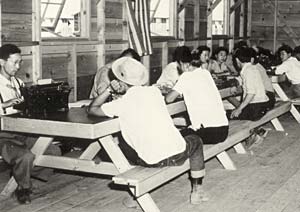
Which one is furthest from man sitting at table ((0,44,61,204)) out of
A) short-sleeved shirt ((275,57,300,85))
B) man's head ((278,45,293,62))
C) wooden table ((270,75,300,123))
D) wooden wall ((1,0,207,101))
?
man's head ((278,45,293,62))

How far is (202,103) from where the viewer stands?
4.95 meters

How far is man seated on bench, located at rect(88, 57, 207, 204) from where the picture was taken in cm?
403

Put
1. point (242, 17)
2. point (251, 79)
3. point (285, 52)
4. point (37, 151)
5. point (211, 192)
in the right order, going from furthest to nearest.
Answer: point (242, 17)
point (285, 52)
point (251, 79)
point (211, 192)
point (37, 151)

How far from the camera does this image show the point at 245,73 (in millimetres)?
6484

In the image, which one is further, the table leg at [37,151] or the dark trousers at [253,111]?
the dark trousers at [253,111]

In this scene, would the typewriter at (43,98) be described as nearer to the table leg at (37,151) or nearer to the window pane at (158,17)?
the table leg at (37,151)

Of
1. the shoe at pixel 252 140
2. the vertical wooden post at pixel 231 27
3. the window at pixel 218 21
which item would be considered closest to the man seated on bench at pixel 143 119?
the shoe at pixel 252 140

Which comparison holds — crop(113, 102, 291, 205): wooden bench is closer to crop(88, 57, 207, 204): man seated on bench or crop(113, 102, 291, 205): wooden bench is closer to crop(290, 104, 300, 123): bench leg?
crop(88, 57, 207, 204): man seated on bench

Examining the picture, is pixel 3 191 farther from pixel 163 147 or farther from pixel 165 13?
pixel 165 13

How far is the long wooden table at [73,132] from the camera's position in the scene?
13.6 feet

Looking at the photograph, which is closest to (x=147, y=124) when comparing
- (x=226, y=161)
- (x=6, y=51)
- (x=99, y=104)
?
(x=99, y=104)

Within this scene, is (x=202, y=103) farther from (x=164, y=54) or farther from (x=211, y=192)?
(x=164, y=54)

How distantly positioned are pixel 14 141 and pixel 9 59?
801 millimetres

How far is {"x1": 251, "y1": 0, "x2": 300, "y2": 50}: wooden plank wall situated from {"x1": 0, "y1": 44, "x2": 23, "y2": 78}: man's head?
368 inches
